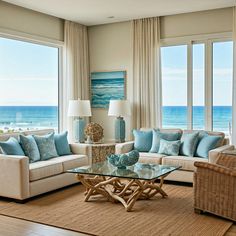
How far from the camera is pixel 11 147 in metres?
5.26

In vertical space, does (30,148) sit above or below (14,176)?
above

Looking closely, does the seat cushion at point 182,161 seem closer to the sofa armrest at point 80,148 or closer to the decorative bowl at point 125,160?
the decorative bowl at point 125,160

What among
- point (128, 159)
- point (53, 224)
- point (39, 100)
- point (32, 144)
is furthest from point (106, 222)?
point (39, 100)

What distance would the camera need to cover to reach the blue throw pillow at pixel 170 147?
20.0 feet

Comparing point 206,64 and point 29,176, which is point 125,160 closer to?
point 29,176

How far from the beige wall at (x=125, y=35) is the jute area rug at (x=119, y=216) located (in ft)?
9.12

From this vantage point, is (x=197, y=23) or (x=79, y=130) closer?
(x=197, y=23)

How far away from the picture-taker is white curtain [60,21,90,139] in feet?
24.3

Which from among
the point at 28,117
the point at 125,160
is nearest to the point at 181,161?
the point at 125,160

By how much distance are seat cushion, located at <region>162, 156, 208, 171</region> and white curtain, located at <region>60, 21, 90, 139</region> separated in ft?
7.63

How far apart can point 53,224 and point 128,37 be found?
14.7 feet

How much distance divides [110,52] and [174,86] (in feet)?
5.15

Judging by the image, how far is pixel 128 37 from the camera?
747 cm

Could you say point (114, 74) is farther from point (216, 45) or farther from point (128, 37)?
point (216, 45)
